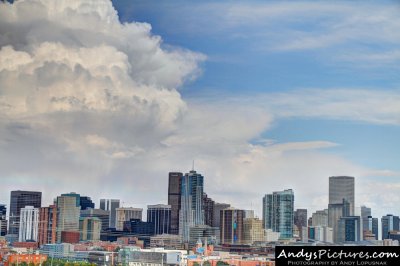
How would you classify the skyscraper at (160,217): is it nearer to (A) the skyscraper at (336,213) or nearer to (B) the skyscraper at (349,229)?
(A) the skyscraper at (336,213)

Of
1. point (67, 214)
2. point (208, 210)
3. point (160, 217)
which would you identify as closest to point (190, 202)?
point (208, 210)

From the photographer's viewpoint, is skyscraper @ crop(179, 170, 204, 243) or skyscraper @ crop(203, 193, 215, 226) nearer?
A: skyscraper @ crop(179, 170, 204, 243)

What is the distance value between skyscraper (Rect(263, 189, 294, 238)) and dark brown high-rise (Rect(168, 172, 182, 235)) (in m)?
2.25

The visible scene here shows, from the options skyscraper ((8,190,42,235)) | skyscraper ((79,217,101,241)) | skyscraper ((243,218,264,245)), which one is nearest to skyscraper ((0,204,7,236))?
skyscraper ((8,190,42,235))

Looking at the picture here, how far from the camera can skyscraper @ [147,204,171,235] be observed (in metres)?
20.5

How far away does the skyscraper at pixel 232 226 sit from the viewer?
19.7 meters

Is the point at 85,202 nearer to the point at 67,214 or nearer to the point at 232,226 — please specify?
the point at 67,214

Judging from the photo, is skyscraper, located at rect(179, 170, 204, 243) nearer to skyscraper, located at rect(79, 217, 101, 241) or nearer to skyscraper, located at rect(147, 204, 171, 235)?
skyscraper, located at rect(147, 204, 171, 235)

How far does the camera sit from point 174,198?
21391 millimetres

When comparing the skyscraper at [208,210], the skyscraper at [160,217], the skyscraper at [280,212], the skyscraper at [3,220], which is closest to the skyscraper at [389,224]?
the skyscraper at [280,212]

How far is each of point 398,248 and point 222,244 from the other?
54.7 ft

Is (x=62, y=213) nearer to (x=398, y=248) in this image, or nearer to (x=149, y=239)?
(x=149, y=239)

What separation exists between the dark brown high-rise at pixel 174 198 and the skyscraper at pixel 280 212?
2.25 metres

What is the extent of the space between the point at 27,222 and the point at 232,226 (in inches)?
197
